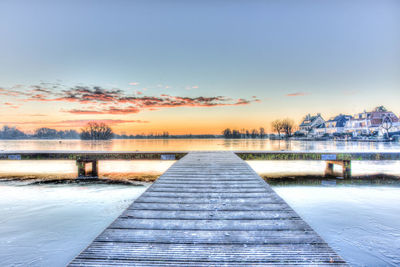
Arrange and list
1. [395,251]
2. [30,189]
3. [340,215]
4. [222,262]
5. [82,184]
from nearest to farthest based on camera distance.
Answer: [222,262]
[395,251]
[340,215]
[30,189]
[82,184]

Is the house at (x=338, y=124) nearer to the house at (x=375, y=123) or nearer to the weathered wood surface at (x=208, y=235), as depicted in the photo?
the house at (x=375, y=123)

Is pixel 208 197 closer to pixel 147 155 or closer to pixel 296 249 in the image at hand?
pixel 296 249

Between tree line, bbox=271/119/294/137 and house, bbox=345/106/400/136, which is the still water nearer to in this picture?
house, bbox=345/106/400/136

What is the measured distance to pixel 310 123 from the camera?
96500 millimetres

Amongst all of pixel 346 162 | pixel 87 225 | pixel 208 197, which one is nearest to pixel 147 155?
pixel 87 225

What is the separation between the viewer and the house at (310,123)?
308 ft

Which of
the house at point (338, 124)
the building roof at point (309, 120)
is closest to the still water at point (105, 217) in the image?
the house at point (338, 124)

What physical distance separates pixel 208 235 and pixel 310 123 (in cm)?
10693

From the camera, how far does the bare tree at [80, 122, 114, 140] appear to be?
409 ft

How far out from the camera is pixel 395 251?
177 inches

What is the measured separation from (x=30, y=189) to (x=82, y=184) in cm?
227

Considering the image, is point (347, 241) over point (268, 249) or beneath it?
beneath

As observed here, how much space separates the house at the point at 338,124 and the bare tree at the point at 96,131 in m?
120

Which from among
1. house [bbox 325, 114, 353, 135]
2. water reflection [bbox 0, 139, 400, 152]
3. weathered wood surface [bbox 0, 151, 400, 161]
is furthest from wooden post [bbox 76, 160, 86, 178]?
house [bbox 325, 114, 353, 135]
